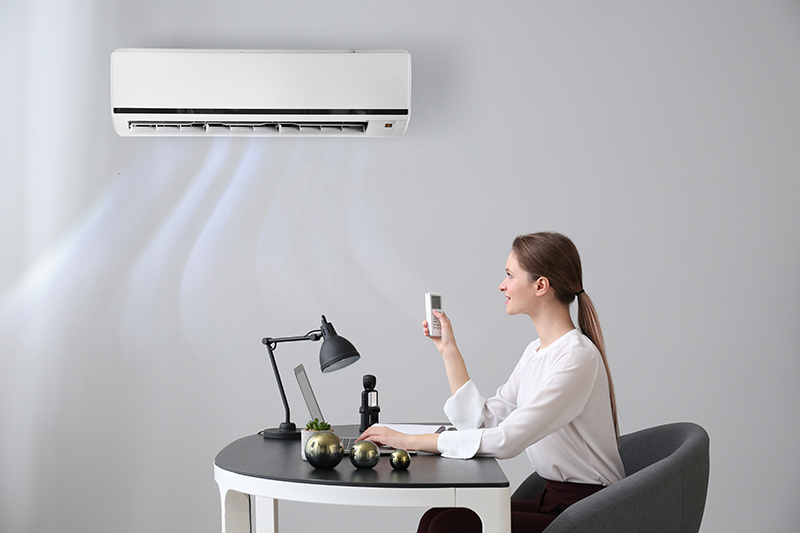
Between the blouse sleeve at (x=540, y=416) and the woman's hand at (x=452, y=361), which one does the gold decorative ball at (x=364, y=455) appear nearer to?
the blouse sleeve at (x=540, y=416)

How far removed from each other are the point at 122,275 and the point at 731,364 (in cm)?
258

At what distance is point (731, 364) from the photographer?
118 inches

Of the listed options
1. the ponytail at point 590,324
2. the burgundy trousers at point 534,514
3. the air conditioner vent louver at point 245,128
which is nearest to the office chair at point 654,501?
the burgundy trousers at point 534,514

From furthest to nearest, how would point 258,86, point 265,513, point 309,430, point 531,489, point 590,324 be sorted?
point 258,86, point 531,489, point 590,324, point 309,430, point 265,513

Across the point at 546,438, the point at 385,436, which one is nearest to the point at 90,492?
the point at 385,436

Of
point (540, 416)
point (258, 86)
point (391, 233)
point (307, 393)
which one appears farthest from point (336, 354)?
point (258, 86)

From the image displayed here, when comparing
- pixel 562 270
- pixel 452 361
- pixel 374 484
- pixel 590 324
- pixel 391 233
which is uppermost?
pixel 391 233

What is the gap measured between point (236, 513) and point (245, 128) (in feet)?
5.42

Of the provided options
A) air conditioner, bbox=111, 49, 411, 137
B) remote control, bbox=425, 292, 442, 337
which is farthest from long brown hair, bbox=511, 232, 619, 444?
air conditioner, bbox=111, 49, 411, 137

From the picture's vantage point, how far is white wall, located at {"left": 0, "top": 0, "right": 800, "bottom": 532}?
9.45ft

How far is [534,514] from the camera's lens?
161 centimetres

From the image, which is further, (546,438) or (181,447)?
(181,447)

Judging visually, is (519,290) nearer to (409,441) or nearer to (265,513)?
(409,441)

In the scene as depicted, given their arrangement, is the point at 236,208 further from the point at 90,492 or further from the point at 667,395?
the point at 667,395
